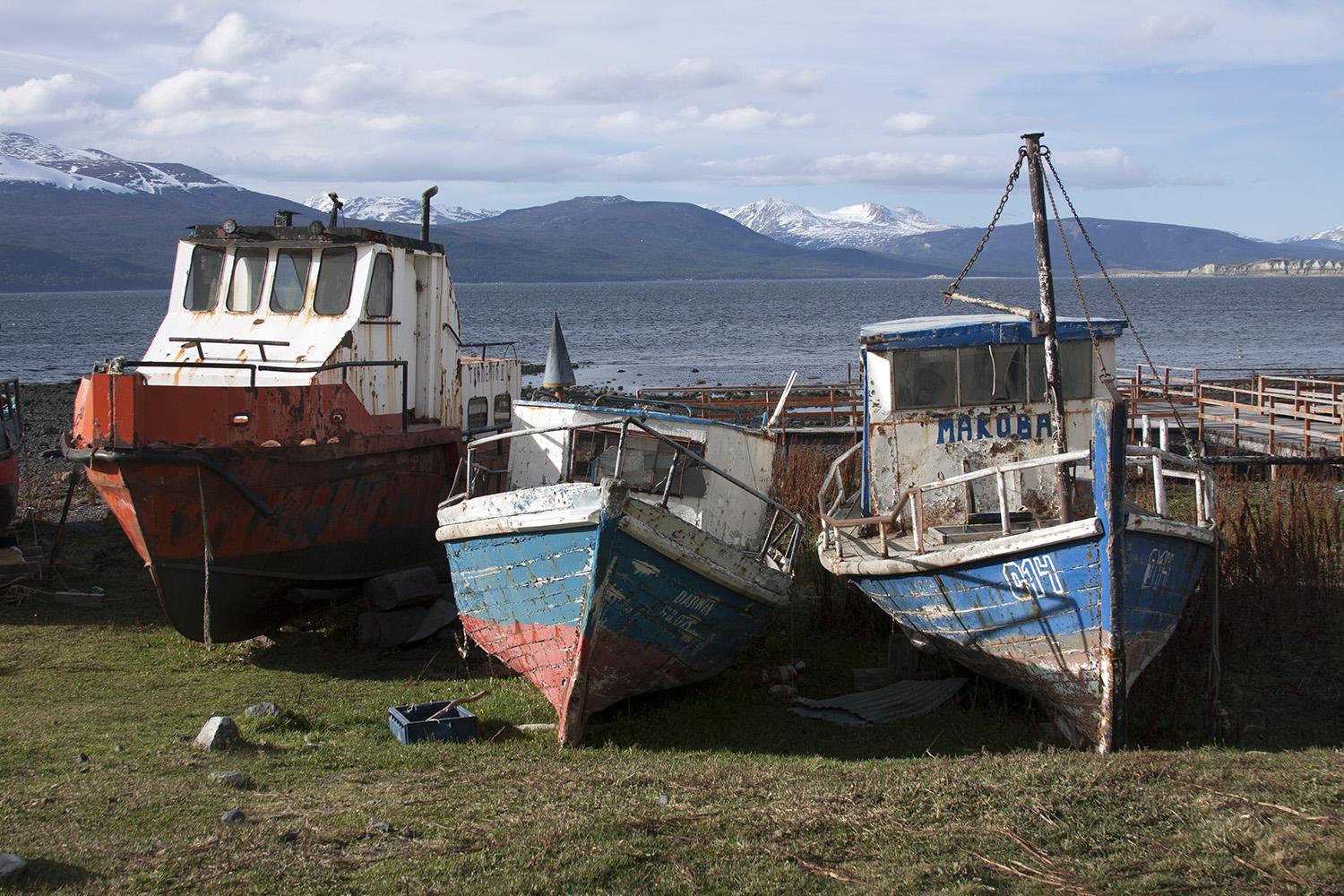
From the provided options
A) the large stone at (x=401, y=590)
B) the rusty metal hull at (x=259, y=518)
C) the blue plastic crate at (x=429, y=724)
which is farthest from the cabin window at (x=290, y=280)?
the blue plastic crate at (x=429, y=724)

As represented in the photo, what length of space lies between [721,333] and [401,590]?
7208 centimetres

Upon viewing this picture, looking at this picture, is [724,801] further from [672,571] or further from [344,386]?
[344,386]

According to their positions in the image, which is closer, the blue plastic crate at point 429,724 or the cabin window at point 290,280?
the blue plastic crate at point 429,724

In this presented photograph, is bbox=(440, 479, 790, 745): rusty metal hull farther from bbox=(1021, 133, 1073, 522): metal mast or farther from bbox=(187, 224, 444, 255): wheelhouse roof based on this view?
bbox=(187, 224, 444, 255): wheelhouse roof

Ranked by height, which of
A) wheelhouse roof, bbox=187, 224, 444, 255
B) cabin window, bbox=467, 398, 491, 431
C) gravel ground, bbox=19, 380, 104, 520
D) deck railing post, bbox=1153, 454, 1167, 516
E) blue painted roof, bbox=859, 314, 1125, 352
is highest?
wheelhouse roof, bbox=187, 224, 444, 255

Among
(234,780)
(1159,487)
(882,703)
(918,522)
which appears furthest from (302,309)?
(1159,487)

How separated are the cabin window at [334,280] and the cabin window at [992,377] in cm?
645

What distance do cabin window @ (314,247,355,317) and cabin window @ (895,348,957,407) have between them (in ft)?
19.4

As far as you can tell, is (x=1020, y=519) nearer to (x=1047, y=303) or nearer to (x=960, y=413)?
(x=960, y=413)

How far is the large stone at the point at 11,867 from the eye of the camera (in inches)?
233

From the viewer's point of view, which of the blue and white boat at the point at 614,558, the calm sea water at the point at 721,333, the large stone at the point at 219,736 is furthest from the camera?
the calm sea water at the point at 721,333

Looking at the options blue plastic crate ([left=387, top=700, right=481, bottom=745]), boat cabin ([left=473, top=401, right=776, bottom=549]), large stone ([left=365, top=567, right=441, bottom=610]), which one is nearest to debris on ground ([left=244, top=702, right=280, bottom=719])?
blue plastic crate ([left=387, top=700, right=481, bottom=745])

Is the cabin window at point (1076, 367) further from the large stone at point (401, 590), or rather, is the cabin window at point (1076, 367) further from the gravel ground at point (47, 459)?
the gravel ground at point (47, 459)

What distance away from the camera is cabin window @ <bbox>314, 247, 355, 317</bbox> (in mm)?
13742
